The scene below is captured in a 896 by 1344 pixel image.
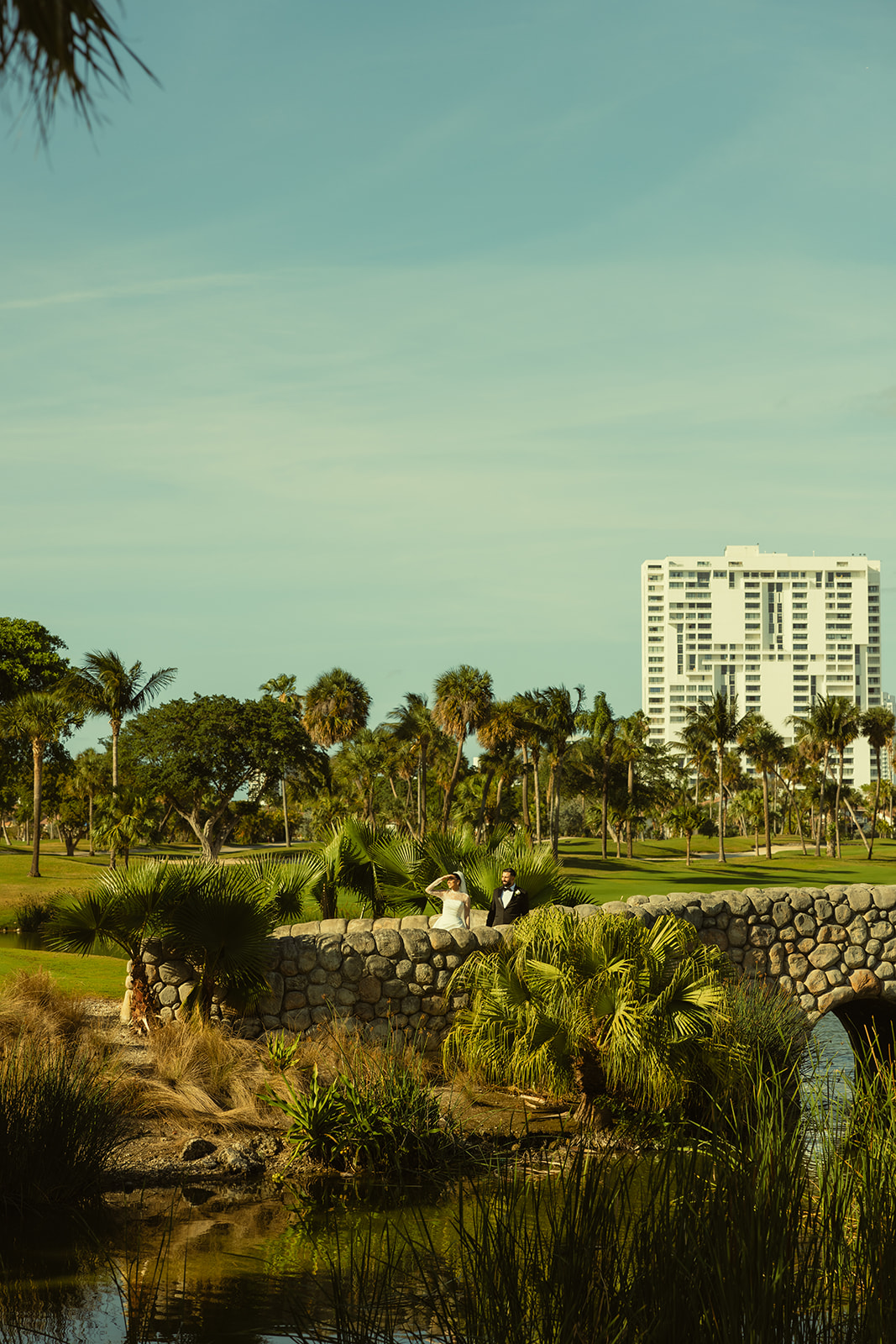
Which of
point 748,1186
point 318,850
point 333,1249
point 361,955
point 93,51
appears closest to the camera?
point 93,51

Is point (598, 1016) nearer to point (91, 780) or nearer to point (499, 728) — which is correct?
point (499, 728)

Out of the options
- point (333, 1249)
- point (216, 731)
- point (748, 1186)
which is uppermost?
point (216, 731)

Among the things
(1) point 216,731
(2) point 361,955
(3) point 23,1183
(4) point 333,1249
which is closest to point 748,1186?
(4) point 333,1249

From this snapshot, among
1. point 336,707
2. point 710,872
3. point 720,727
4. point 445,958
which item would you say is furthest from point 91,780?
point 445,958

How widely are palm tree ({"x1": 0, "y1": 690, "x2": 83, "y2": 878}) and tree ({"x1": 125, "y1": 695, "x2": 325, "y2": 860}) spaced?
3822mm

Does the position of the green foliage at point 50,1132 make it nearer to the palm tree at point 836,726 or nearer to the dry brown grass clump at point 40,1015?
the dry brown grass clump at point 40,1015

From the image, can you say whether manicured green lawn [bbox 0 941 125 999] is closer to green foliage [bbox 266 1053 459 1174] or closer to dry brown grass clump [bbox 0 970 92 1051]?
dry brown grass clump [bbox 0 970 92 1051]

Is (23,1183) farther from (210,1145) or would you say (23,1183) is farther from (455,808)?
(455,808)

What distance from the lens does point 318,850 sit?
56.4 ft

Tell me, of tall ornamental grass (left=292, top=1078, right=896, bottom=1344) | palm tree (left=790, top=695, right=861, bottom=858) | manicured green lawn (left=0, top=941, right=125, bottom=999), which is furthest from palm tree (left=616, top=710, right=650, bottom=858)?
tall ornamental grass (left=292, top=1078, right=896, bottom=1344)

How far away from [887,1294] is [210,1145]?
8528 mm

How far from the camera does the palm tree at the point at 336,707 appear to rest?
63.5 metres

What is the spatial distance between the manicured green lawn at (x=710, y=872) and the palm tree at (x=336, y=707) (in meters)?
13.6

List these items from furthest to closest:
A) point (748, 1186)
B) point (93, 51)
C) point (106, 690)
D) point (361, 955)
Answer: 1. point (106, 690)
2. point (361, 955)
3. point (748, 1186)
4. point (93, 51)
